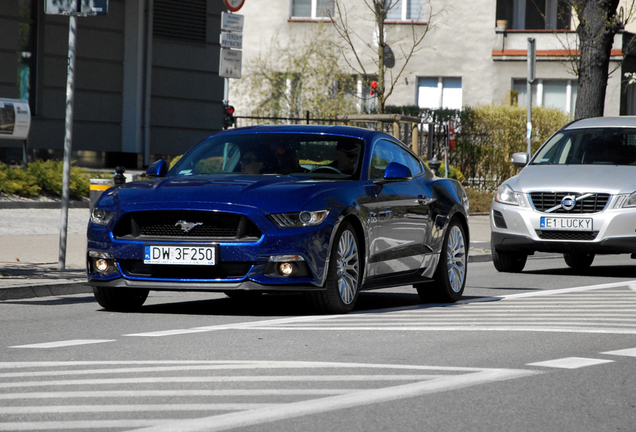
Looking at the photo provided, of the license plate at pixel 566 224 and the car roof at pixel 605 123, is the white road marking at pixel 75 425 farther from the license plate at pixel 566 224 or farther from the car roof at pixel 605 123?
the car roof at pixel 605 123

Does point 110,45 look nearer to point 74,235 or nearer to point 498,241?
point 74,235

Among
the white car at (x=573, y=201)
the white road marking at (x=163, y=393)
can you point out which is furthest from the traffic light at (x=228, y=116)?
the white road marking at (x=163, y=393)

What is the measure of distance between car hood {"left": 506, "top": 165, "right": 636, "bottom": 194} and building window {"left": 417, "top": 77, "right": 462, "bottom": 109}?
27587 mm

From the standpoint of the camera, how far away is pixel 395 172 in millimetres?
10141

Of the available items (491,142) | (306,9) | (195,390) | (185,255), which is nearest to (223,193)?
(185,255)

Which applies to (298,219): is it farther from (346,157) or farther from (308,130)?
(308,130)

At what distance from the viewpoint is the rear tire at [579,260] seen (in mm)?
16250

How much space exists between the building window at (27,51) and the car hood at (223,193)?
15166 mm

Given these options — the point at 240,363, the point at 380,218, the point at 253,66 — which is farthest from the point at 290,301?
the point at 253,66

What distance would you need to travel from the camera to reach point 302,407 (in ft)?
18.4

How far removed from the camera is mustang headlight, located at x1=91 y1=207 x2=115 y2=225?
30.3 feet

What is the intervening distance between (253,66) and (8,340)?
3426 cm

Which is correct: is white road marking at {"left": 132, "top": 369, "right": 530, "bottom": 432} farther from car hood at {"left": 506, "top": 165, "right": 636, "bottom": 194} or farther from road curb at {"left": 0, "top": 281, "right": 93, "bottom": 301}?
car hood at {"left": 506, "top": 165, "right": 636, "bottom": 194}

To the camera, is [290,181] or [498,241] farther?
[498,241]
